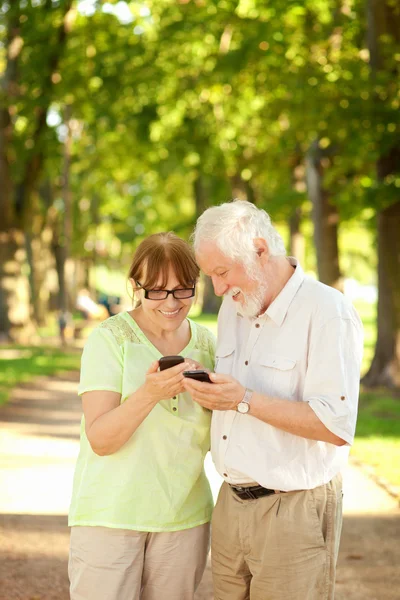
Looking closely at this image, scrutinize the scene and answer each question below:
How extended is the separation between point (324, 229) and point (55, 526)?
13582 mm

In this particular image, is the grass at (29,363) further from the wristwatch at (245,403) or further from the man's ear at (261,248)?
the wristwatch at (245,403)

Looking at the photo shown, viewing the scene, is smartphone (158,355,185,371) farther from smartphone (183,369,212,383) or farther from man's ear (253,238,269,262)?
man's ear (253,238,269,262)

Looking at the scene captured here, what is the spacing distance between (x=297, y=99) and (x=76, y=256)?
1232 inches

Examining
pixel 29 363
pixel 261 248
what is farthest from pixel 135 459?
pixel 29 363

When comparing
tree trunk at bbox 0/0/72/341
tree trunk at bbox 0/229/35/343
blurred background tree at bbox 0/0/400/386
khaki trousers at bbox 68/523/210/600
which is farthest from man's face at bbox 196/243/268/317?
tree trunk at bbox 0/229/35/343

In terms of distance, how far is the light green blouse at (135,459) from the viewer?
3.80 meters

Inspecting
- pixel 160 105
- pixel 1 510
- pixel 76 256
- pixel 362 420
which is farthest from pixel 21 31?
pixel 76 256

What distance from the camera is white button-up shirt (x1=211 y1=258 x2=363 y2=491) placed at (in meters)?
3.62

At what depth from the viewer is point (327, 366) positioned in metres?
3.62

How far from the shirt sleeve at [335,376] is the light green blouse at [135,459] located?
552 mm

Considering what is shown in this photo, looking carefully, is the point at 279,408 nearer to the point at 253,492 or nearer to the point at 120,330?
the point at 253,492

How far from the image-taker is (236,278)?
3791 mm

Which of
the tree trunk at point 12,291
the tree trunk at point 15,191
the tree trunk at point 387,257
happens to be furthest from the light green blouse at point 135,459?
the tree trunk at point 12,291

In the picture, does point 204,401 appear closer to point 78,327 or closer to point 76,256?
point 78,327
